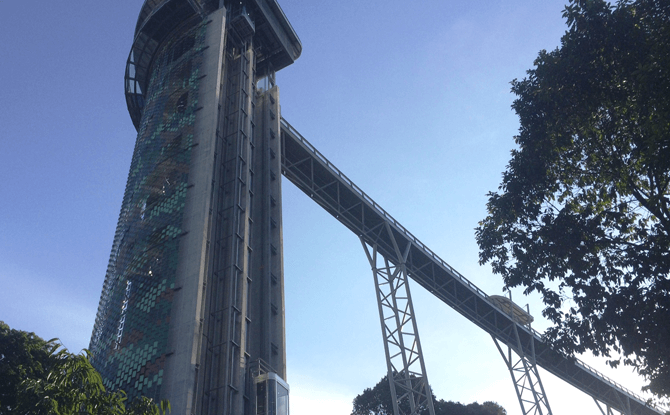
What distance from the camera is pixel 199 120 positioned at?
30.0 meters

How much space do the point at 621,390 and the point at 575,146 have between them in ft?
188

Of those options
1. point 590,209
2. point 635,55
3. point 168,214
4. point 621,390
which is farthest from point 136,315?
point 621,390

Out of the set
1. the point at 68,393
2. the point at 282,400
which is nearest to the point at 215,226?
the point at 282,400

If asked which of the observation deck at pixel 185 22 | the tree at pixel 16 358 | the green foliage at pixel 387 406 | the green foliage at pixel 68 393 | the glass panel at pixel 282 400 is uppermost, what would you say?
the observation deck at pixel 185 22

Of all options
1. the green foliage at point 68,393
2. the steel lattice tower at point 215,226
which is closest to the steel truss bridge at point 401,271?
the steel lattice tower at point 215,226

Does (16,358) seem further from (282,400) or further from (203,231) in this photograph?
(282,400)

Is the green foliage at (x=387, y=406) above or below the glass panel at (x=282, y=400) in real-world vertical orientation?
above

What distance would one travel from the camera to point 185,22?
37.9m

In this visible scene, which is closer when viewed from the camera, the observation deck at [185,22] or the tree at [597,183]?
the tree at [597,183]

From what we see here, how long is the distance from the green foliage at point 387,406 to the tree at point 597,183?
44.4 metres

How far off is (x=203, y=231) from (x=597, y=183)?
16390mm

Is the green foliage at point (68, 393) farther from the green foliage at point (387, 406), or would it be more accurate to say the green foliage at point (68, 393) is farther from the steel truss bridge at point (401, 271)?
the green foliage at point (387, 406)

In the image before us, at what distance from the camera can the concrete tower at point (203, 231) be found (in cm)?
2242

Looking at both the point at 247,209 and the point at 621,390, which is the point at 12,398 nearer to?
the point at 247,209
